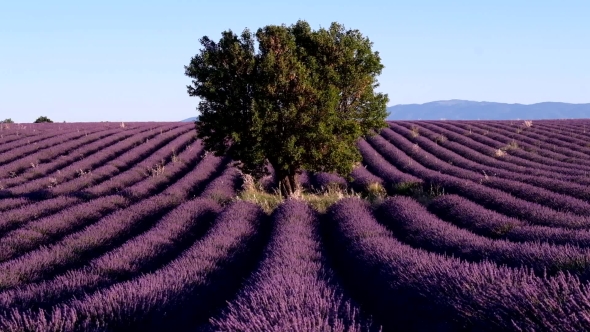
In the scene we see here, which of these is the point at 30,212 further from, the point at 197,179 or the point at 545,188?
the point at 545,188

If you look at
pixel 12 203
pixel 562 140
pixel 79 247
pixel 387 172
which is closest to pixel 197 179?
pixel 12 203

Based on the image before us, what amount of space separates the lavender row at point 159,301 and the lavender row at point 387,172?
9.32m

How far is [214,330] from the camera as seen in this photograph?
159 inches

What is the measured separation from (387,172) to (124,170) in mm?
9489

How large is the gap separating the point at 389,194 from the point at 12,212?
9617 mm

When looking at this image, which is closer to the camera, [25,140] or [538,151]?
[538,151]

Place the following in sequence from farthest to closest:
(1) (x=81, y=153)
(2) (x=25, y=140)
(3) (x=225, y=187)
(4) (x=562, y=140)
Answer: (2) (x=25, y=140), (4) (x=562, y=140), (1) (x=81, y=153), (3) (x=225, y=187)

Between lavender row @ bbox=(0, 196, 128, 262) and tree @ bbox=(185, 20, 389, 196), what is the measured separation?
3.15m

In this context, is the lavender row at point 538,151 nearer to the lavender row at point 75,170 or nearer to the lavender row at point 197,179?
the lavender row at point 197,179

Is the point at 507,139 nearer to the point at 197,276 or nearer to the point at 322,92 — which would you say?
the point at 322,92

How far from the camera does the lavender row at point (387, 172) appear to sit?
1652 centimetres

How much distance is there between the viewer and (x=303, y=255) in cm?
720

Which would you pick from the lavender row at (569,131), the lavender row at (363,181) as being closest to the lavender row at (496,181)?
the lavender row at (363,181)

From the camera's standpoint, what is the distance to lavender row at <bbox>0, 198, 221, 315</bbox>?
229 inches
